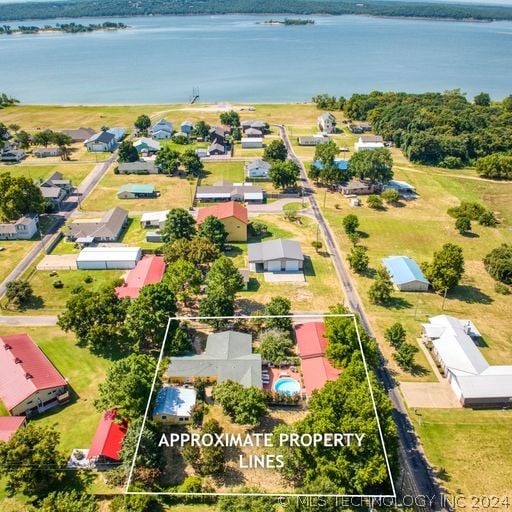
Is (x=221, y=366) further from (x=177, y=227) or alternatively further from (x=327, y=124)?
(x=327, y=124)

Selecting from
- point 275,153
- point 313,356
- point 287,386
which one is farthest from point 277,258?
point 275,153

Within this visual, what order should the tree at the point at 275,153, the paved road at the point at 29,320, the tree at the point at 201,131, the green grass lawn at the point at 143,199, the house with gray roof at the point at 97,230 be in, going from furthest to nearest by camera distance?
the tree at the point at 201,131
the tree at the point at 275,153
the green grass lawn at the point at 143,199
the house with gray roof at the point at 97,230
the paved road at the point at 29,320

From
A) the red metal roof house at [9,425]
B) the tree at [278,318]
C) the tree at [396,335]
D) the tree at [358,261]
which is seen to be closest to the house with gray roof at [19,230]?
the red metal roof house at [9,425]

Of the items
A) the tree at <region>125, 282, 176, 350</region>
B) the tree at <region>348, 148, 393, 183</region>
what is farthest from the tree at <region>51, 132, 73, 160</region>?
the tree at <region>125, 282, 176, 350</region>

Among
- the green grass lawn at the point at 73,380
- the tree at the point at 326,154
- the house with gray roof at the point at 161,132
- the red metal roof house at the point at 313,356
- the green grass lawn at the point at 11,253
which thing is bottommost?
the green grass lawn at the point at 11,253

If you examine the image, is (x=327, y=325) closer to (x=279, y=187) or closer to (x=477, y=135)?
(x=279, y=187)

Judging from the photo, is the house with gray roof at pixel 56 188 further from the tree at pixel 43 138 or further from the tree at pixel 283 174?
the tree at pixel 283 174
